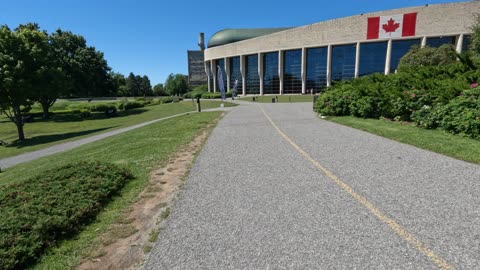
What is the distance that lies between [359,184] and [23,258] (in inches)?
199

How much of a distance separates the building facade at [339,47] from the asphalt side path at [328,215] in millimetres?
44032

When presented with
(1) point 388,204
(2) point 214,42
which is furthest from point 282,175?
(2) point 214,42

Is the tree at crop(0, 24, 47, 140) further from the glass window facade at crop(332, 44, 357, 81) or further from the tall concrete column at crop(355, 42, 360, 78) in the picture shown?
the tall concrete column at crop(355, 42, 360, 78)

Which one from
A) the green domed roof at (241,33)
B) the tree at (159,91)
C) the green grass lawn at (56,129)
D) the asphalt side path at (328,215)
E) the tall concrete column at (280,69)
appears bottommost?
the green grass lawn at (56,129)

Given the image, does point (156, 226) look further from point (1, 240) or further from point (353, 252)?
point (353, 252)

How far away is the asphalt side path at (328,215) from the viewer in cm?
281

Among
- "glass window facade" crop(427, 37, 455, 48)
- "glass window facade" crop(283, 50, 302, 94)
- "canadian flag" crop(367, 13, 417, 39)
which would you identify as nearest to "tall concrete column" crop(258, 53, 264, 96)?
"glass window facade" crop(283, 50, 302, 94)

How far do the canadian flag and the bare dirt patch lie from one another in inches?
Answer: 2248

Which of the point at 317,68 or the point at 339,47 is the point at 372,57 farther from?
the point at 317,68

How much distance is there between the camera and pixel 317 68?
6091 cm

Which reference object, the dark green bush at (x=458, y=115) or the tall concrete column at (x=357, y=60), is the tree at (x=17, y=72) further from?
the tall concrete column at (x=357, y=60)

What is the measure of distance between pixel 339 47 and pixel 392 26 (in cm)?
1054

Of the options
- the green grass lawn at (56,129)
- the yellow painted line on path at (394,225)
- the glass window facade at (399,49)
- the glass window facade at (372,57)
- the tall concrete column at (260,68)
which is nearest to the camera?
the yellow painted line on path at (394,225)

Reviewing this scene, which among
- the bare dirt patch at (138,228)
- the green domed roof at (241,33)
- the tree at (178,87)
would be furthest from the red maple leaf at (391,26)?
the tree at (178,87)
